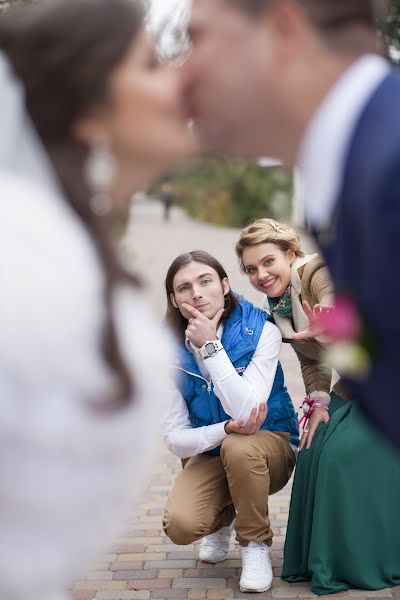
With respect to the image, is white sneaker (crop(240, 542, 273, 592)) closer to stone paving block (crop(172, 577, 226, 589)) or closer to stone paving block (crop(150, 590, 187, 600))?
stone paving block (crop(172, 577, 226, 589))

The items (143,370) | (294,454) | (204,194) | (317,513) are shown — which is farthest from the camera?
(204,194)

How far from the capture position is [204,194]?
108ft

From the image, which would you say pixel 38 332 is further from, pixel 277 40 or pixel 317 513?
pixel 317 513

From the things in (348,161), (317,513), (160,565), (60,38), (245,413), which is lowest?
(160,565)

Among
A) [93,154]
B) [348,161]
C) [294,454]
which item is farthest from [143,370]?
[294,454]

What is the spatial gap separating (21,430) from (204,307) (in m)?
2.85

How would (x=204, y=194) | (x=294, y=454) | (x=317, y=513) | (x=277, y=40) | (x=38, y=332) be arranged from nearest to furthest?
(x=38, y=332) < (x=277, y=40) < (x=317, y=513) < (x=294, y=454) < (x=204, y=194)

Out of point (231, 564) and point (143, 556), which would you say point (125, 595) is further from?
point (231, 564)

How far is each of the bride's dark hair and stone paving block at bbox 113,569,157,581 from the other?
3135 millimetres

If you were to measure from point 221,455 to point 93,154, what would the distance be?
112 inches

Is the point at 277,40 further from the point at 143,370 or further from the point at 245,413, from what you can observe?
the point at 245,413

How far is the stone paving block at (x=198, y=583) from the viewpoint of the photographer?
411 cm

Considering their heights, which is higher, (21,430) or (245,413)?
(21,430)

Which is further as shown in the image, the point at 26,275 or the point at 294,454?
the point at 294,454
